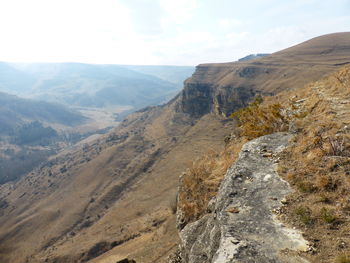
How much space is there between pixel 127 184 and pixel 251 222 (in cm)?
6594

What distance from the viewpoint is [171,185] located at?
5472 cm

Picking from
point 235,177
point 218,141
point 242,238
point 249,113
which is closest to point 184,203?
point 235,177

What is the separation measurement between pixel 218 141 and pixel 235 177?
58624 millimetres

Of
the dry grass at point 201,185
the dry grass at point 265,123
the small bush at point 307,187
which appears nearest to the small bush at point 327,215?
the small bush at point 307,187

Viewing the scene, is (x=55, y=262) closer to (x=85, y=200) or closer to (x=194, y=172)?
(x=85, y=200)

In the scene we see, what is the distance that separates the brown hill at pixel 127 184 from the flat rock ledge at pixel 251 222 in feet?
65.9

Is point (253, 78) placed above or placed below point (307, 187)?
above

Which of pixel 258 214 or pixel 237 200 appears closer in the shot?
pixel 258 214

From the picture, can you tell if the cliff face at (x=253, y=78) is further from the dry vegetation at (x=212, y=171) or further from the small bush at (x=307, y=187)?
the small bush at (x=307, y=187)

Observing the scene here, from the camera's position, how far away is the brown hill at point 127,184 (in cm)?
4638

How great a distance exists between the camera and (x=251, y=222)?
508 centimetres

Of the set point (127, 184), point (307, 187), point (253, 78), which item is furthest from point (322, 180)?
point (253, 78)

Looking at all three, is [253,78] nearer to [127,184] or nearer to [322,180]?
[127,184]

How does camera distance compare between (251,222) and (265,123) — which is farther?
(265,123)
